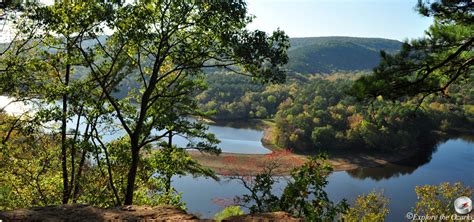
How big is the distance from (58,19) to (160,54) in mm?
2893

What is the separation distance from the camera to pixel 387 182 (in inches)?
1767

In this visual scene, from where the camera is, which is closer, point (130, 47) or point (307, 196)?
point (307, 196)

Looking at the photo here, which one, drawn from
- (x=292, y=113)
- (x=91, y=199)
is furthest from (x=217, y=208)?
(x=292, y=113)

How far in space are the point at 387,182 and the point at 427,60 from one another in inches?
1580

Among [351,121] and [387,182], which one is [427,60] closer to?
[387,182]

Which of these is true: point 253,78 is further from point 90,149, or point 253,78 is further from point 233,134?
point 233,134

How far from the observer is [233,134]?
78.8 m

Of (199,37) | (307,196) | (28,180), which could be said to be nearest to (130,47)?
(199,37)

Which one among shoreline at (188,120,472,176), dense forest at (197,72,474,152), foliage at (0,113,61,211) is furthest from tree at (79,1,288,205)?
shoreline at (188,120,472,176)

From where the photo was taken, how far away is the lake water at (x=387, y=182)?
117ft

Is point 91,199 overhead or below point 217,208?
overhead

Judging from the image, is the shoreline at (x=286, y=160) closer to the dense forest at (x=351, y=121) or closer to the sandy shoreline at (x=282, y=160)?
the sandy shoreline at (x=282, y=160)

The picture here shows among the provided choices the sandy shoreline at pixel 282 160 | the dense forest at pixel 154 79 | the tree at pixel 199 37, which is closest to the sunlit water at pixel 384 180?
the sandy shoreline at pixel 282 160

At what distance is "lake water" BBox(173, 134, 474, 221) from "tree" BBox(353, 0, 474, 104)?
26.3m
